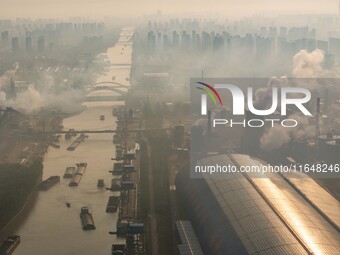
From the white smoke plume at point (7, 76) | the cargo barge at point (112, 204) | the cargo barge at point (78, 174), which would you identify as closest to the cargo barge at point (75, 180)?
the cargo barge at point (78, 174)

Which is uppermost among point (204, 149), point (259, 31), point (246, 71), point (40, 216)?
point (259, 31)

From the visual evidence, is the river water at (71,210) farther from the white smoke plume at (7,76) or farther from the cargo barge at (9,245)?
the white smoke plume at (7,76)

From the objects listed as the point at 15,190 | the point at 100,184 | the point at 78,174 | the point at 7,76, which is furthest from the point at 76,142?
the point at 7,76

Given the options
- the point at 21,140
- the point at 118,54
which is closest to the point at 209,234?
the point at 21,140

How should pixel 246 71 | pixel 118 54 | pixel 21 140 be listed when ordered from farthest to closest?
pixel 118 54 < pixel 246 71 < pixel 21 140

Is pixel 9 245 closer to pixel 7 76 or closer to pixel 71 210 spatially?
pixel 71 210

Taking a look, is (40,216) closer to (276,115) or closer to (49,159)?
(49,159)

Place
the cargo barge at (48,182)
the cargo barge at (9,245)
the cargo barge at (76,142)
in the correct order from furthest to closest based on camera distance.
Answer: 1. the cargo barge at (76,142)
2. the cargo barge at (48,182)
3. the cargo barge at (9,245)
